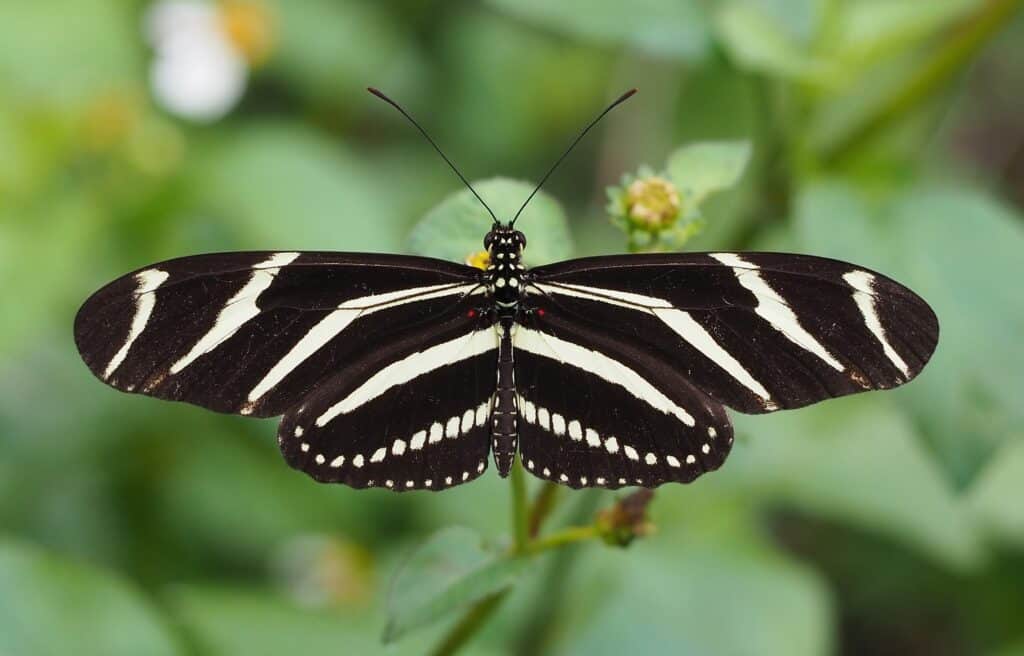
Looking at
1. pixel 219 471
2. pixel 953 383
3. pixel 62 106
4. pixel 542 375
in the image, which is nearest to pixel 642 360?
pixel 542 375

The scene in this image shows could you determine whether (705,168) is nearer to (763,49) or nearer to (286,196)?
(763,49)

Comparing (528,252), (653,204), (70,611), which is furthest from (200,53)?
(653,204)

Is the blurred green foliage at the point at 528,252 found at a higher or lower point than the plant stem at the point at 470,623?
higher

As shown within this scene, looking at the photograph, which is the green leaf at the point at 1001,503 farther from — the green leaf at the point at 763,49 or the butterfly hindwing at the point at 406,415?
the butterfly hindwing at the point at 406,415

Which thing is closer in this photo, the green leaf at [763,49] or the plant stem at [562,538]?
the plant stem at [562,538]

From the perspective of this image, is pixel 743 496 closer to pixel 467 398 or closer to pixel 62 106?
pixel 467 398

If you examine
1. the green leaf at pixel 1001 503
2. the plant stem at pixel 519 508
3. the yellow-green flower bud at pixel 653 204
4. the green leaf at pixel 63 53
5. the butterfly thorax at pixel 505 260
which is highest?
the green leaf at pixel 63 53

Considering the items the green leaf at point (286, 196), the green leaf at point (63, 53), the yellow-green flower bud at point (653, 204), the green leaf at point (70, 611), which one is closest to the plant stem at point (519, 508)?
the yellow-green flower bud at point (653, 204)
